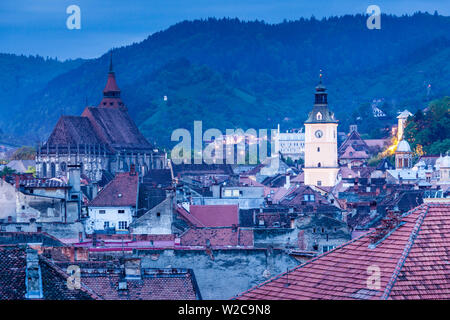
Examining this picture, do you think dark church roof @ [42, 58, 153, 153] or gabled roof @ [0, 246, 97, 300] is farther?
dark church roof @ [42, 58, 153, 153]

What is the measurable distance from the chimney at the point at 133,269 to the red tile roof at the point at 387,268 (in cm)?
879

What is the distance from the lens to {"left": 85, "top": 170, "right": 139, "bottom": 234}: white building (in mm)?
58312

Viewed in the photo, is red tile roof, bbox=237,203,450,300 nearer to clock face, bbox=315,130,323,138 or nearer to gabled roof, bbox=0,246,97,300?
gabled roof, bbox=0,246,97,300

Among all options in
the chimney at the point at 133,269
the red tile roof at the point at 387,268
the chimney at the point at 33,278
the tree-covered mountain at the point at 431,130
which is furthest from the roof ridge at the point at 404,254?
the tree-covered mountain at the point at 431,130

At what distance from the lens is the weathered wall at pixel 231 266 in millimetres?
33031

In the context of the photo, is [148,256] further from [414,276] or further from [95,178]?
[95,178]

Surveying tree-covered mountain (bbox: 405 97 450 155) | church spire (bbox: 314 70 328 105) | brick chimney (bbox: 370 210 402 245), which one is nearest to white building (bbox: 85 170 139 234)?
brick chimney (bbox: 370 210 402 245)

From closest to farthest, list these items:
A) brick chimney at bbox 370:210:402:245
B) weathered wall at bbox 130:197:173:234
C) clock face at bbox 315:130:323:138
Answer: brick chimney at bbox 370:210:402:245 → weathered wall at bbox 130:197:173:234 → clock face at bbox 315:130:323:138

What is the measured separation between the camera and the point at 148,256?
34.9m

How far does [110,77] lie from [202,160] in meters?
21.7

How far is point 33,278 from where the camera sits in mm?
19312

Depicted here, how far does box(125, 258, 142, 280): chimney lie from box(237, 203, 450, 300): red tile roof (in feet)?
28.8

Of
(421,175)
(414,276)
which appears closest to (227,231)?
(414,276)
